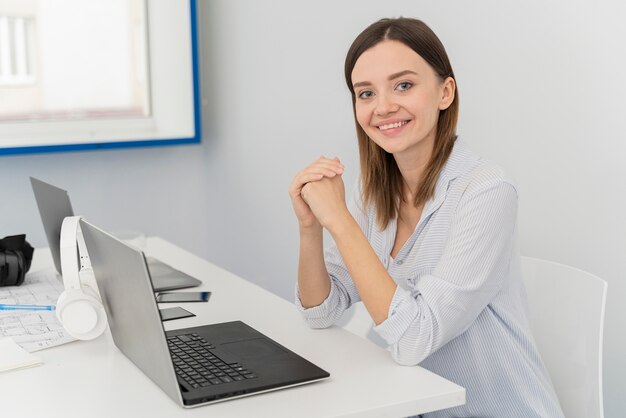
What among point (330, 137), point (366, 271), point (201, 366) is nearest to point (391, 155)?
point (366, 271)

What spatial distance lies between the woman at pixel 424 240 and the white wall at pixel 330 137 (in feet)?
1.53

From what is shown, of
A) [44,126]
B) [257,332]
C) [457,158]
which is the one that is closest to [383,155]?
[457,158]

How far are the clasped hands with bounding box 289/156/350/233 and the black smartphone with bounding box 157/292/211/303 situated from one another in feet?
1.20

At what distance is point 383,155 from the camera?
1.76 m

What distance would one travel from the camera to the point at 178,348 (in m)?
1.41

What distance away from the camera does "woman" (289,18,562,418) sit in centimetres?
140

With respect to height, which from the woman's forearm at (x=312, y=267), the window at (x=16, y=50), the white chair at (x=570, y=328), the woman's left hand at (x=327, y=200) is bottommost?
the white chair at (x=570, y=328)

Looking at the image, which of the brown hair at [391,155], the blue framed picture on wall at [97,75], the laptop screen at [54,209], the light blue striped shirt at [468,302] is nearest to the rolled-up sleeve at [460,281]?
the light blue striped shirt at [468,302]

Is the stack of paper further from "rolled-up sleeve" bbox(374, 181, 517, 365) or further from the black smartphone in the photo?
"rolled-up sleeve" bbox(374, 181, 517, 365)

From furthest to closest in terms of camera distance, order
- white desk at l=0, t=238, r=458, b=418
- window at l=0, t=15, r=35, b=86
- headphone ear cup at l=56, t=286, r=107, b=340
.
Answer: window at l=0, t=15, r=35, b=86, headphone ear cup at l=56, t=286, r=107, b=340, white desk at l=0, t=238, r=458, b=418

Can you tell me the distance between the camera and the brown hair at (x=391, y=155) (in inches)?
62.9

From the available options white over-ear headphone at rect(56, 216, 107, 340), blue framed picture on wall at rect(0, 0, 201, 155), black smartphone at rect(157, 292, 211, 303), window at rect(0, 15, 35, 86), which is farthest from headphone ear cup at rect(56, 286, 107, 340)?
window at rect(0, 15, 35, 86)

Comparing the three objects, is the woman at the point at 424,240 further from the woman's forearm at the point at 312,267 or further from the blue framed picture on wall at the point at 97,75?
the blue framed picture on wall at the point at 97,75

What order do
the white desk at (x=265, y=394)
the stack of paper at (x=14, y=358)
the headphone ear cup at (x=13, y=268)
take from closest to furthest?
1. the white desk at (x=265, y=394)
2. the stack of paper at (x=14, y=358)
3. the headphone ear cup at (x=13, y=268)
